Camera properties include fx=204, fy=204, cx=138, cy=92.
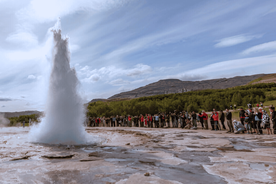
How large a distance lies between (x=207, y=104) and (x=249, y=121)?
76.5 feet

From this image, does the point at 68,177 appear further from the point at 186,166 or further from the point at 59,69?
the point at 59,69

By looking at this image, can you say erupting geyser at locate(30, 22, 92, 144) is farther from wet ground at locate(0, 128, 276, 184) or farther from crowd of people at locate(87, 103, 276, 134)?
crowd of people at locate(87, 103, 276, 134)

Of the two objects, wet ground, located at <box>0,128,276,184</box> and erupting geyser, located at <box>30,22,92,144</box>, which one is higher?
erupting geyser, located at <box>30,22,92,144</box>

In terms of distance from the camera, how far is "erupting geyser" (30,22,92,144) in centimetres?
1091

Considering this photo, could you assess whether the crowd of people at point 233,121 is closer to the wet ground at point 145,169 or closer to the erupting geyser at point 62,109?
the wet ground at point 145,169

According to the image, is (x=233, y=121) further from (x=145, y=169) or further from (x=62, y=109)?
(x=62, y=109)

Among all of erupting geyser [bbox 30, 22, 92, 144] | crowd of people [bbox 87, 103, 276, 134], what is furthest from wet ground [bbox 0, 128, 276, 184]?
crowd of people [bbox 87, 103, 276, 134]

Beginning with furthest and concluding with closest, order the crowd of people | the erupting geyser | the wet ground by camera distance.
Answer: the crowd of people, the erupting geyser, the wet ground

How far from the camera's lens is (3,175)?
478 cm

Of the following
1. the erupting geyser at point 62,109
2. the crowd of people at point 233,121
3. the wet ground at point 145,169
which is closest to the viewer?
the wet ground at point 145,169

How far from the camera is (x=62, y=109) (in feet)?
37.3

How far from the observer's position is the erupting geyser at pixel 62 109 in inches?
429

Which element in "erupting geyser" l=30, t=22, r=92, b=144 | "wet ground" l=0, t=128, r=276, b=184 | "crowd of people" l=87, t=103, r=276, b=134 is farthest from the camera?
"crowd of people" l=87, t=103, r=276, b=134

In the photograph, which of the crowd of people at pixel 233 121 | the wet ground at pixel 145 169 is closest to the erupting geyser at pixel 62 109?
the wet ground at pixel 145 169
